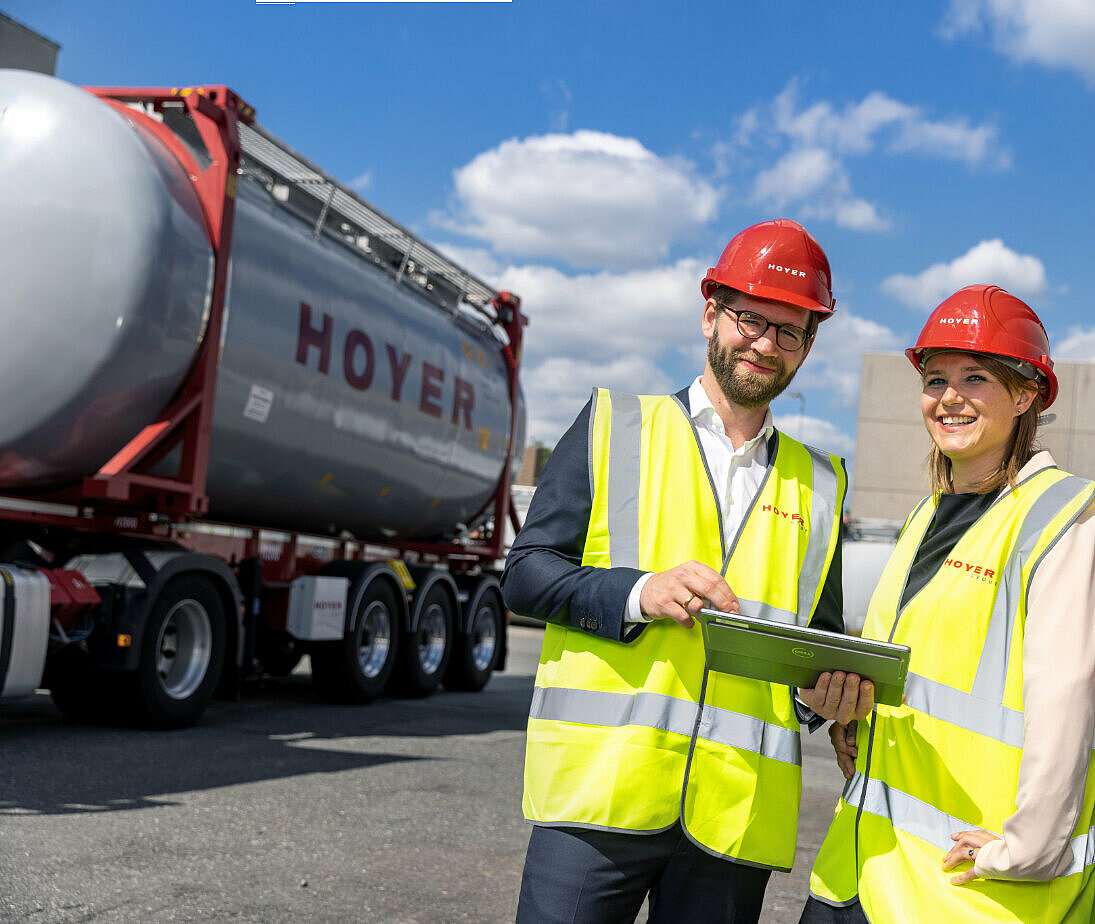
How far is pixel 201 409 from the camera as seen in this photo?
7840 mm

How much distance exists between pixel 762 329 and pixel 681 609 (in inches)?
28.7

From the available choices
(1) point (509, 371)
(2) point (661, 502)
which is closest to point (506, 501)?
(1) point (509, 371)

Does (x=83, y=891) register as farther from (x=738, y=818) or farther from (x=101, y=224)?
(x=101, y=224)

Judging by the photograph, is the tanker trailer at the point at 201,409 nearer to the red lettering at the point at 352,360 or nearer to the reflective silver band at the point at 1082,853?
the red lettering at the point at 352,360

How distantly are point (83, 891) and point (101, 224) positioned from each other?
4.10 m

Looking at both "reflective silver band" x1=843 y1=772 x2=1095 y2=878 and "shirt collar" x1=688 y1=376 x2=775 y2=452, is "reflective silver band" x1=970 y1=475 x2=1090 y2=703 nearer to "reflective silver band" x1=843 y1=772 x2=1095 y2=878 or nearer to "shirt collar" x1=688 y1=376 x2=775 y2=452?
"reflective silver band" x1=843 y1=772 x2=1095 y2=878

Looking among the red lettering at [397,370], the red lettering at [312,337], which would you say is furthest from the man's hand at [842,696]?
the red lettering at [397,370]

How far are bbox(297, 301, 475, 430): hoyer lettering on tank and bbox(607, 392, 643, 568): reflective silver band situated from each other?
21.9ft

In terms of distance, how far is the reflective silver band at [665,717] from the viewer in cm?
229

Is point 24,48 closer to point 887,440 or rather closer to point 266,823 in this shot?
point 266,823

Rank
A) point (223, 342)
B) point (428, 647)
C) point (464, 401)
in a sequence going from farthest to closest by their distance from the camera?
point (428, 647) → point (464, 401) → point (223, 342)

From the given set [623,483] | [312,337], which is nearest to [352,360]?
[312,337]

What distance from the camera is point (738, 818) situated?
228cm

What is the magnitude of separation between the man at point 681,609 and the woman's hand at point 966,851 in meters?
0.29
